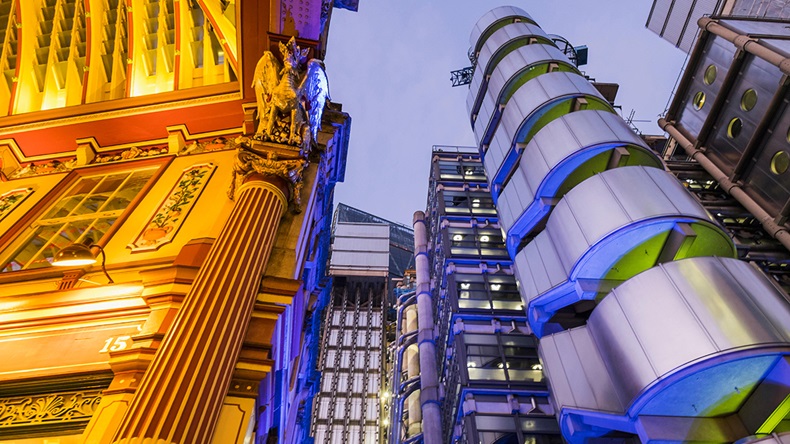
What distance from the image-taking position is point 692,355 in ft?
36.7

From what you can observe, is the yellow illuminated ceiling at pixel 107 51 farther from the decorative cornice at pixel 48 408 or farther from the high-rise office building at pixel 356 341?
the high-rise office building at pixel 356 341

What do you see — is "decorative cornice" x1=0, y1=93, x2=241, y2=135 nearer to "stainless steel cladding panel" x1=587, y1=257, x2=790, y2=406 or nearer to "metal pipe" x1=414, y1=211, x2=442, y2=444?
"stainless steel cladding panel" x1=587, y1=257, x2=790, y2=406

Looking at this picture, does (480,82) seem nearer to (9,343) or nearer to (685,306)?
(685,306)

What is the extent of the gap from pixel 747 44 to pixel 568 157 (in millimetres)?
11966

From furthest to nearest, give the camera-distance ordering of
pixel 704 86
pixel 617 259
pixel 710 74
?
pixel 704 86 < pixel 710 74 < pixel 617 259

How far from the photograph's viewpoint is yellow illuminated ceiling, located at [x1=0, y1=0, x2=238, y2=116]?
1081 centimetres

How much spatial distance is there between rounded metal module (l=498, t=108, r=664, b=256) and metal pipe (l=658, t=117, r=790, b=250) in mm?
5949

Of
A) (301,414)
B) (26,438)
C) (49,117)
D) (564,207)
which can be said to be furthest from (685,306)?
(49,117)

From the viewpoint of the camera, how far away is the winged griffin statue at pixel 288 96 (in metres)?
8.18

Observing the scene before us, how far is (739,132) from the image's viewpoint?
23672mm

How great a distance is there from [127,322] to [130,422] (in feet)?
9.24

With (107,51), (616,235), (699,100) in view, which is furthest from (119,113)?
(699,100)

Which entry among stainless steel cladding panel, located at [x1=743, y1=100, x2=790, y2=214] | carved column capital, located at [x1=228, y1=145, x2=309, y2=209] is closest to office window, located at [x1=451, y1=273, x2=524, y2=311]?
stainless steel cladding panel, located at [x1=743, y1=100, x2=790, y2=214]

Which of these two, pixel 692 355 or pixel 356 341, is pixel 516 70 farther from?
pixel 356 341
